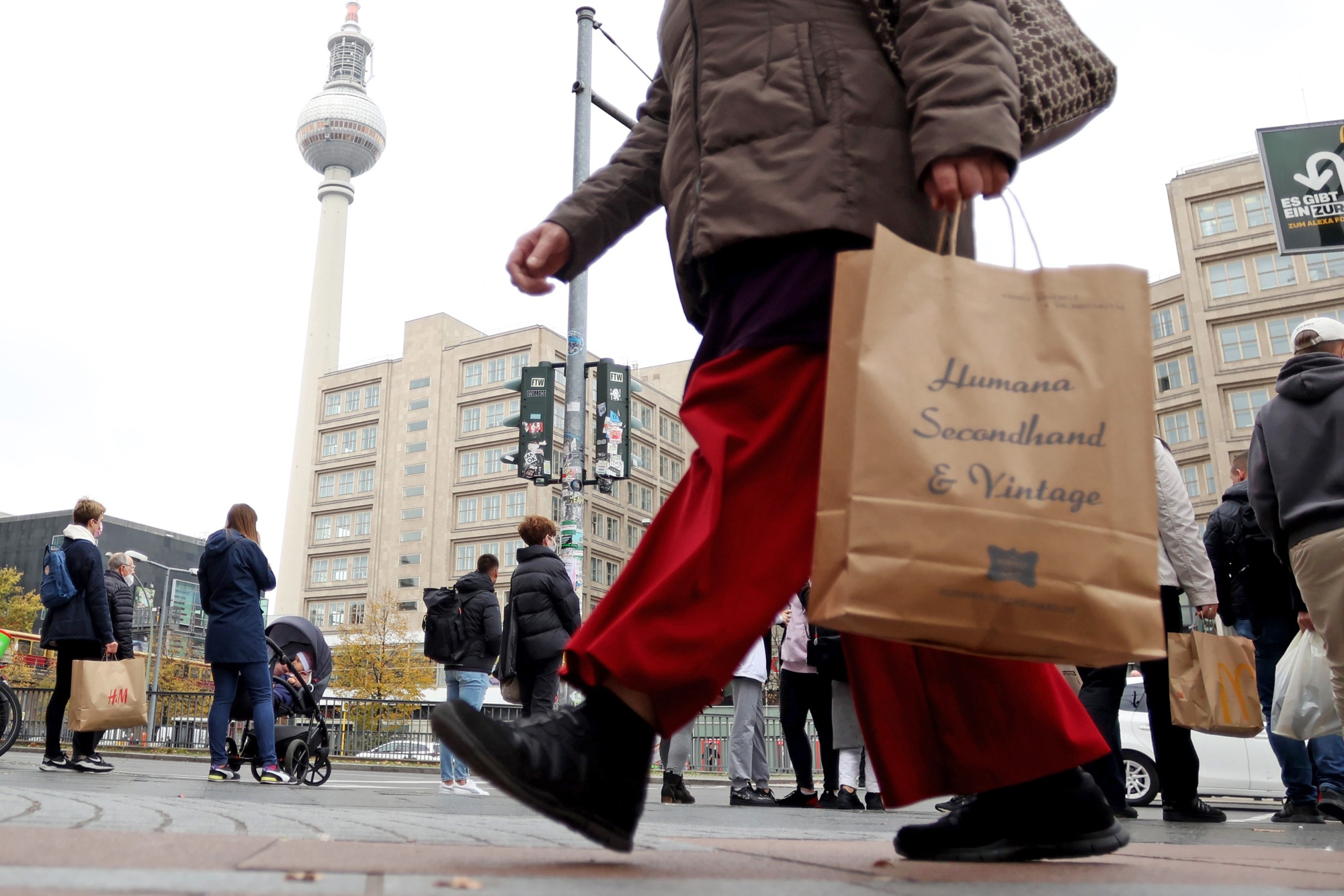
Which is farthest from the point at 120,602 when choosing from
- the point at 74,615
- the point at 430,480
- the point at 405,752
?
the point at 430,480

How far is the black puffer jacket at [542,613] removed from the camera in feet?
25.7

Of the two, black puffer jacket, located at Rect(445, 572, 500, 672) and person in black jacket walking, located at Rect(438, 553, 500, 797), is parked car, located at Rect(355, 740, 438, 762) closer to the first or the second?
person in black jacket walking, located at Rect(438, 553, 500, 797)

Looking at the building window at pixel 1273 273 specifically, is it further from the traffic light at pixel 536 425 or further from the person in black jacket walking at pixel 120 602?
the person in black jacket walking at pixel 120 602

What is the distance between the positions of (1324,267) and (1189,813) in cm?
5525

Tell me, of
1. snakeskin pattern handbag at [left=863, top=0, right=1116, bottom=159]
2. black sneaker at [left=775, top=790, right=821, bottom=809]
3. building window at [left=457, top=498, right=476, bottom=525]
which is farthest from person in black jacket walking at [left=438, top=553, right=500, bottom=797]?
building window at [left=457, top=498, right=476, bottom=525]

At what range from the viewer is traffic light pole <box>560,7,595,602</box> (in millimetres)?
11961

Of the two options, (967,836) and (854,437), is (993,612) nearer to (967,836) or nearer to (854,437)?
(854,437)

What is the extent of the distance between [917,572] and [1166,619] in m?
4.33

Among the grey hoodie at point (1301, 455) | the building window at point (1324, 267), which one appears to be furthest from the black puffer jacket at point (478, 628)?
the building window at point (1324, 267)

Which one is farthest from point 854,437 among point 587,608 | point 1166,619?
point 587,608

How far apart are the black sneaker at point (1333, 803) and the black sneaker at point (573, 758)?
15.0 feet

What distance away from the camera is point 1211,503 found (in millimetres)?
54531

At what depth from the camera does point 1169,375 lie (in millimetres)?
58125

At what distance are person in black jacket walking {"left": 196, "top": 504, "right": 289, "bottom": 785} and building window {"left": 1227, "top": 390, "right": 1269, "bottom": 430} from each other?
53.0 m
